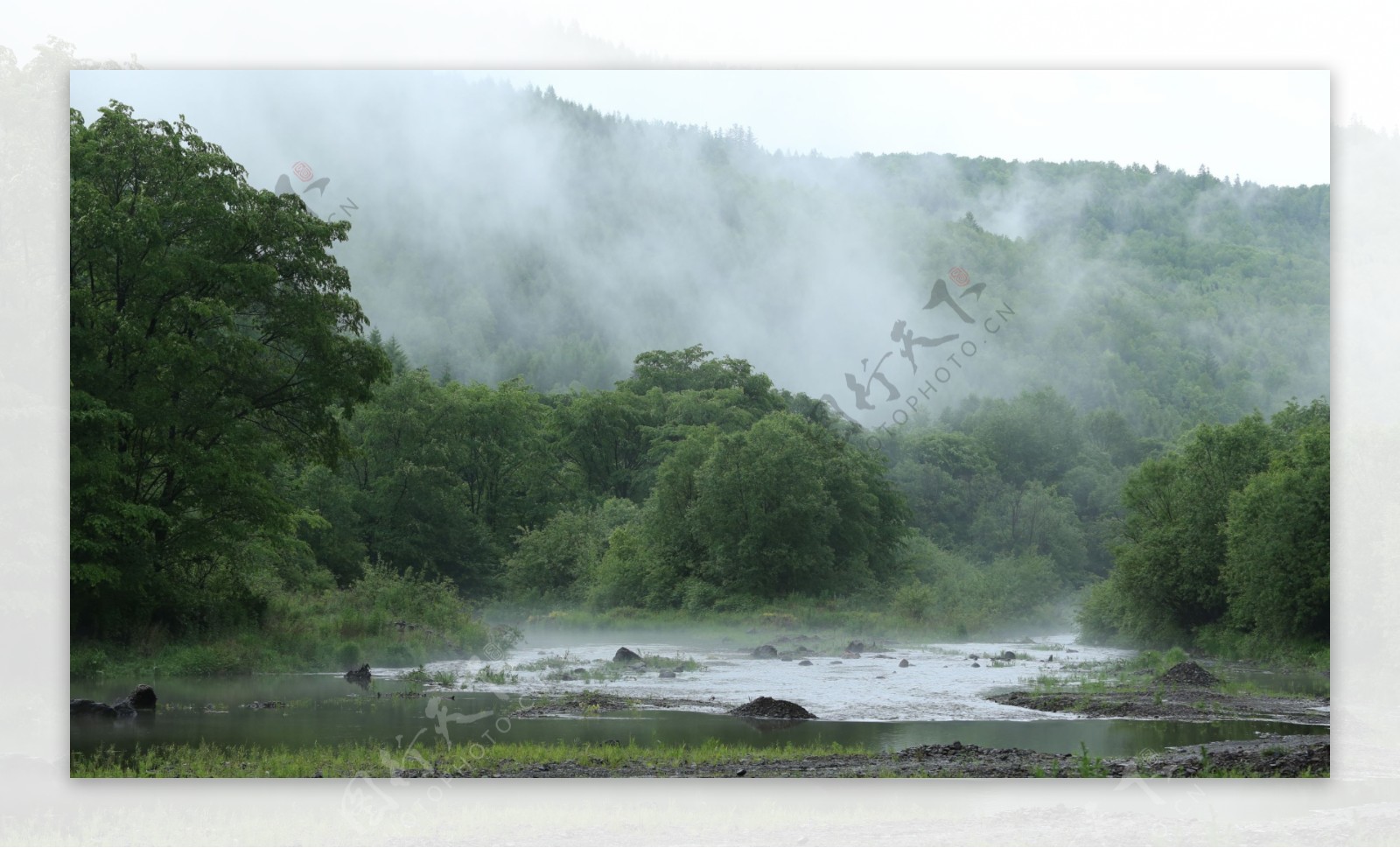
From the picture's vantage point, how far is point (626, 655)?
10.4 m

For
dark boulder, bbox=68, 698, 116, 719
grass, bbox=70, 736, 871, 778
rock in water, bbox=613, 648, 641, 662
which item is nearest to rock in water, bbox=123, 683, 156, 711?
dark boulder, bbox=68, 698, 116, 719

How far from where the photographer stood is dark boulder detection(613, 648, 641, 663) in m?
10.3

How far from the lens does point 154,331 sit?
9.93 meters

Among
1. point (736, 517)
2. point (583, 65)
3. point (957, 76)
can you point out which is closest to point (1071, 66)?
point (957, 76)

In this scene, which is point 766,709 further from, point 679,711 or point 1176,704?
point 1176,704

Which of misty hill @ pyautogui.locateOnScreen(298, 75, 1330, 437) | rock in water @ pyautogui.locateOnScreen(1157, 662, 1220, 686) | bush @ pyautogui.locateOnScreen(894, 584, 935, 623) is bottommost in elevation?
rock in water @ pyautogui.locateOnScreen(1157, 662, 1220, 686)

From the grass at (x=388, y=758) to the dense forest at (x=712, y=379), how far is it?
1.59m

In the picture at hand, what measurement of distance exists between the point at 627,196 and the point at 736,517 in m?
2.88

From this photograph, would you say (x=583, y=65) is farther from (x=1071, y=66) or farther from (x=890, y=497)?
(x=890, y=497)

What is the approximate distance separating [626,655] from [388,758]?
2585 mm

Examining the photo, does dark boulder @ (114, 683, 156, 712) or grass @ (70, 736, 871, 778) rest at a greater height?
dark boulder @ (114, 683, 156, 712)

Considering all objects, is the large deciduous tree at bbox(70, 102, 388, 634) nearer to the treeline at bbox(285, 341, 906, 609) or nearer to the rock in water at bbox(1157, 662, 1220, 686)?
the treeline at bbox(285, 341, 906, 609)

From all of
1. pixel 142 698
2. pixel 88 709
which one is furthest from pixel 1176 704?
pixel 88 709

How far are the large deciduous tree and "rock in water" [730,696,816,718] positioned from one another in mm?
4250
